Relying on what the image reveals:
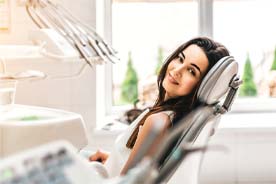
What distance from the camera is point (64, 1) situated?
237cm

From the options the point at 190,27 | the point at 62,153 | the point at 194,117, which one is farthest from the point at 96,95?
the point at 62,153

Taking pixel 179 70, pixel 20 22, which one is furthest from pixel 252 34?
pixel 179 70

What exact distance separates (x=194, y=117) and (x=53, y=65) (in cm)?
155

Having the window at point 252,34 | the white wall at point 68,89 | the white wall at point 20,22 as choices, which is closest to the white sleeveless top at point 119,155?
the white wall at point 68,89

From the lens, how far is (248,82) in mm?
2783

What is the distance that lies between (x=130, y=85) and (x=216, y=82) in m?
1.50

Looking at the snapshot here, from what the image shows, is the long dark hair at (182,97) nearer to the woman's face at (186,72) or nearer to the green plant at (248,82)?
the woman's face at (186,72)

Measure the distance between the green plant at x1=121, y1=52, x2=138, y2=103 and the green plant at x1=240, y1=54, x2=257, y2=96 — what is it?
669 millimetres

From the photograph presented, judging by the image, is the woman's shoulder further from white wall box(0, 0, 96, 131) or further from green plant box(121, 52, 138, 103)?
green plant box(121, 52, 138, 103)

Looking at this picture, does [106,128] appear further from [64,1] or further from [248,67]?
[248,67]

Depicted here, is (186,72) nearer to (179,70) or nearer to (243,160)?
(179,70)

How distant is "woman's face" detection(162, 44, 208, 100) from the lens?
1379 mm

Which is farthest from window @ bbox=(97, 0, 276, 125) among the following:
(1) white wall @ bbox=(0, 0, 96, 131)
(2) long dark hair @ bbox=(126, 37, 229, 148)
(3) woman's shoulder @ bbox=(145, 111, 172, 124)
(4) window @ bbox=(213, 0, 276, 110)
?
(3) woman's shoulder @ bbox=(145, 111, 172, 124)

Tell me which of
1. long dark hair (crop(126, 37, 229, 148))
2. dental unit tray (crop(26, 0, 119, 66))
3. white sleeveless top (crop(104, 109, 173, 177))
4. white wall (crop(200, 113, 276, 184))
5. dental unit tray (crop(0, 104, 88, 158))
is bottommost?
white wall (crop(200, 113, 276, 184))
